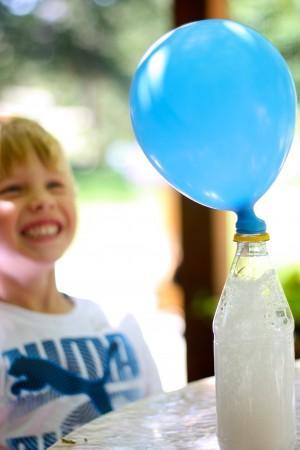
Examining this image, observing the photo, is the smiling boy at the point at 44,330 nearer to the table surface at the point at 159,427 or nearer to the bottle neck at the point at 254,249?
the table surface at the point at 159,427

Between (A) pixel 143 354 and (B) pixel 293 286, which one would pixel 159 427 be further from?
(B) pixel 293 286

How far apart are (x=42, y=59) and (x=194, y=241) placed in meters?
3.42

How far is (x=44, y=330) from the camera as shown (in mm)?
1521

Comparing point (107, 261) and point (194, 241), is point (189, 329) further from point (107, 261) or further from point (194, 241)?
point (107, 261)

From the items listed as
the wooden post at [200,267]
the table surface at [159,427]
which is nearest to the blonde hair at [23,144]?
the table surface at [159,427]

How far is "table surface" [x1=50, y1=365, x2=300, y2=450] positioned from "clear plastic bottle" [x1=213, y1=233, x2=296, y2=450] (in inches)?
3.9

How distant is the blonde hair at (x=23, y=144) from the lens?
1537 mm

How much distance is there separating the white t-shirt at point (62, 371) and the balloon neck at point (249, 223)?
0.63 m

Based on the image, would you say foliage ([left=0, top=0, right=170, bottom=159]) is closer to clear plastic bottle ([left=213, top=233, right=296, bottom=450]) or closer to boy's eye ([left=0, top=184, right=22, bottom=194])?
boy's eye ([left=0, top=184, right=22, bottom=194])

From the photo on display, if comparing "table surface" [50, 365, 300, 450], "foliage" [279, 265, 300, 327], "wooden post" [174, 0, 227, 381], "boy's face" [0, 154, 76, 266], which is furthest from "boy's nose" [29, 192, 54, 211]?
"foliage" [279, 265, 300, 327]

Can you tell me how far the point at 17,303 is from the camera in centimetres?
157

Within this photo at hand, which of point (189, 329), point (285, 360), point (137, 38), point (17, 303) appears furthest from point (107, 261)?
point (285, 360)

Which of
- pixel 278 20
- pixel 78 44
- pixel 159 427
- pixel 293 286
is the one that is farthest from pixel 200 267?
pixel 78 44

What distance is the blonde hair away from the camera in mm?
1537
